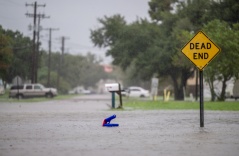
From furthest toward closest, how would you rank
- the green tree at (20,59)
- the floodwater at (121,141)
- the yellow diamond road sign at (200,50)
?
the green tree at (20,59)
the yellow diamond road sign at (200,50)
the floodwater at (121,141)

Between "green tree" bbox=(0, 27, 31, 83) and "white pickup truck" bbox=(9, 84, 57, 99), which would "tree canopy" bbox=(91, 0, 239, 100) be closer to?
"white pickup truck" bbox=(9, 84, 57, 99)

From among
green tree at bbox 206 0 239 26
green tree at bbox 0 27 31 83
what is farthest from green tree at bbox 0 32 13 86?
green tree at bbox 206 0 239 26

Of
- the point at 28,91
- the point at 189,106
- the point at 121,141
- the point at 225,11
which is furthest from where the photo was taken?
the point at 28,91

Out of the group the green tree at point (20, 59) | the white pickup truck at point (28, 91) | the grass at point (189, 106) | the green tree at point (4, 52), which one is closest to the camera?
the grass at point (189, 106)

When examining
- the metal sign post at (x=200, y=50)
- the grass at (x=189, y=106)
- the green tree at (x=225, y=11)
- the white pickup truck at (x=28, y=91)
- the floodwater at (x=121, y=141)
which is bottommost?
the floodwater at (x=121, y=141)

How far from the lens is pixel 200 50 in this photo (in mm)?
17656

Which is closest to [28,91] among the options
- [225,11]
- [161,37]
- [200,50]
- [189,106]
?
[161,37]

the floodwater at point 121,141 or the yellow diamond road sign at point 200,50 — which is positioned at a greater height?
the yellow diamond road sign at point 200,50

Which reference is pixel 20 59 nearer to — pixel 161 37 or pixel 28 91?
pixel 28 91

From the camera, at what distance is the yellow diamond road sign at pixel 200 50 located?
17.6 meters

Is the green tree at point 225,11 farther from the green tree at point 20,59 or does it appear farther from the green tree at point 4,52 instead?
the green tree at point 20,59

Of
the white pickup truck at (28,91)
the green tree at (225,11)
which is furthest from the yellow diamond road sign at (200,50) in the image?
the white pickup truck at (28,91)

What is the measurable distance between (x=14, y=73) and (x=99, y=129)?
74.7 metres

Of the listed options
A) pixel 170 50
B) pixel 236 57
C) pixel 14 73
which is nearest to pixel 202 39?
pixel 236 57
